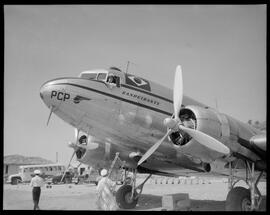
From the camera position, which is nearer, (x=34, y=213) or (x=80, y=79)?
(x=34, y=213)

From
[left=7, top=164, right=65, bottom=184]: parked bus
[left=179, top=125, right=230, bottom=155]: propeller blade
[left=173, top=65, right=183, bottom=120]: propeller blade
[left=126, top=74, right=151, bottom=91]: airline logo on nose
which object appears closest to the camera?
[left=179, top=125, right=230, bottom=155]: propeller blade

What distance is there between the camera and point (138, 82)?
408 inches

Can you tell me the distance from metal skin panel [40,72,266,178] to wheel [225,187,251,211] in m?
1.08

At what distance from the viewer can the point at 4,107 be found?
8.44 metres

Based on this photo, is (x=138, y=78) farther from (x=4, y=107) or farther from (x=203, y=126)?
(x=4, y=107)

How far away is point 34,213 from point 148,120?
4.18 meters

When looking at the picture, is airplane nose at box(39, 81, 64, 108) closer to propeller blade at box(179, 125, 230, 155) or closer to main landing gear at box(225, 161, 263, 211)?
propeller blade at box(179, 125, 230, 155)

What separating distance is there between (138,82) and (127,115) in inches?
44.9

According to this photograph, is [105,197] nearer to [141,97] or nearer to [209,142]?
[209,142]

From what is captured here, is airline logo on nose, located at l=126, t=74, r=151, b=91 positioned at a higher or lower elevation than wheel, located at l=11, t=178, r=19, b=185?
higher

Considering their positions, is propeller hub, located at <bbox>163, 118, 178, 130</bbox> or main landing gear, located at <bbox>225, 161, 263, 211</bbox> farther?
main landing gear, located at <bbox>225, 161, 263, 211</bbox>

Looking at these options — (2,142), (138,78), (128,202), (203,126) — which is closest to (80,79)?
(138,78)

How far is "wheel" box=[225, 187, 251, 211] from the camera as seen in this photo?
28.7ft

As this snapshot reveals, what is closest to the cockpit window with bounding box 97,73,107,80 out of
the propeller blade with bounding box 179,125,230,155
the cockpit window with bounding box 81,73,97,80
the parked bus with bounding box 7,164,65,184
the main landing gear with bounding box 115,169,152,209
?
the cockpit window with bounding box 81,73,97,80
